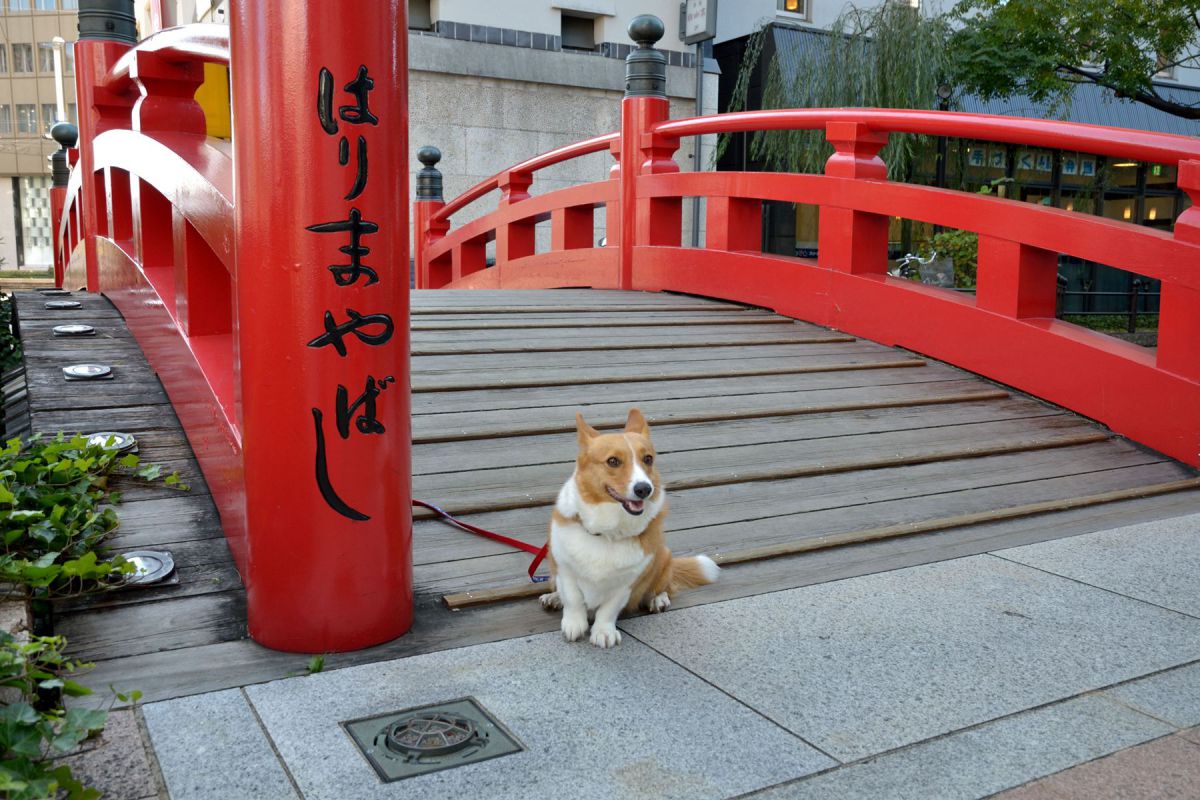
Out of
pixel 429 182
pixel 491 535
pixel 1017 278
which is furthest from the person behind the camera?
pixel 429 182

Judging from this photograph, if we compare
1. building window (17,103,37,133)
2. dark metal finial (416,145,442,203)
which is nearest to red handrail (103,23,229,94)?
dark metal finial (416,145,442,203)

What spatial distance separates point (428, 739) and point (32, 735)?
80 centimetres

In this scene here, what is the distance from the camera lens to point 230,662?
2.70 metres

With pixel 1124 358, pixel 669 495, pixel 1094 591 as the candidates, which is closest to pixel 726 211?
pixel 1124 358

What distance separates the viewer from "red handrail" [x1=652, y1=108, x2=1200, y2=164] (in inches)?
202

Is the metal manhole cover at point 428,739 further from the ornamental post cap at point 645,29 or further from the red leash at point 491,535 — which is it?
the ornamental post cap at point 645,29

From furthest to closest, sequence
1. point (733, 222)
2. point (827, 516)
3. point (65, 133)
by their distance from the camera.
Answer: point (65, 133), point (733, 222), point (827, 516)

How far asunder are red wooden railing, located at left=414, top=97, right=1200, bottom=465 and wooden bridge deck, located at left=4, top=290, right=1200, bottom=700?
8.2 inches

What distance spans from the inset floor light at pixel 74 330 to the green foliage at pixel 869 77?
10457 millimetres

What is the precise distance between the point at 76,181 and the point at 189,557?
5.73m

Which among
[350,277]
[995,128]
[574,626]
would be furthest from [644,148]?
[574,626]

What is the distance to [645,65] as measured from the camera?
8062mm

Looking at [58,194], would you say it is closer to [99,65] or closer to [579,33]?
[579,33]

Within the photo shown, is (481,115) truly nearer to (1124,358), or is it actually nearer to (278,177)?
(1124,358)
